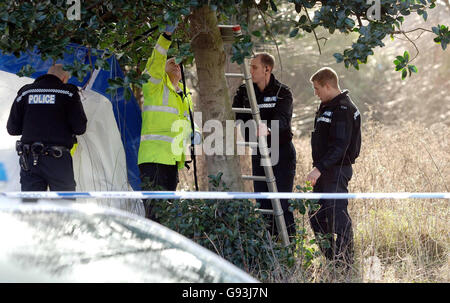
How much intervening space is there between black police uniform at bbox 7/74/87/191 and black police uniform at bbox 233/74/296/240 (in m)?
1.42

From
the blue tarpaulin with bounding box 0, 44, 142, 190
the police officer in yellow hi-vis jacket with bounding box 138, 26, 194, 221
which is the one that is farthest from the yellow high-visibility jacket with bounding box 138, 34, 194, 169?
the blue tarpaulin with bounding box 0, 44, 142, 190

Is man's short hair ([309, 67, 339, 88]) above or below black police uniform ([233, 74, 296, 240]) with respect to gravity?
above

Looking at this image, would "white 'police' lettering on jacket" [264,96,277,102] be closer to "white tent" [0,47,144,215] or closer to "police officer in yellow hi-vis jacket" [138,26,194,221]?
"police officer in yellow hi-vis jacket" [138,26,194,221]

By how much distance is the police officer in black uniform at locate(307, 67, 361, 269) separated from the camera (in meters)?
5.29

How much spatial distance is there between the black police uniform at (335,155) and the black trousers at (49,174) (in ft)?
6.42

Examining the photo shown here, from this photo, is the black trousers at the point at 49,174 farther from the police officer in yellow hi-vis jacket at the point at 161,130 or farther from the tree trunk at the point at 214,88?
the tree trunk at the point at 214,88

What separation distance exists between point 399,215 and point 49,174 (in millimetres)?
2887

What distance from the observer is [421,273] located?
4.58 m

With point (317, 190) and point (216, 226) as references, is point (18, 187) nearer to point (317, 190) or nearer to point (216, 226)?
point (216, 226)

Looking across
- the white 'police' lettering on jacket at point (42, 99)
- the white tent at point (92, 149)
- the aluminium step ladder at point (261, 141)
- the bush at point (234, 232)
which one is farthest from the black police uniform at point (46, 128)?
the aluminium step ladder at point (261, 141)

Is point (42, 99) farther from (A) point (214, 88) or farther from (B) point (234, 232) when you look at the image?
(B) point (234, 232)

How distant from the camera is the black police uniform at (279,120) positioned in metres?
5.71

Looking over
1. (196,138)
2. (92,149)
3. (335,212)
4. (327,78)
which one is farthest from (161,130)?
(335,212)
